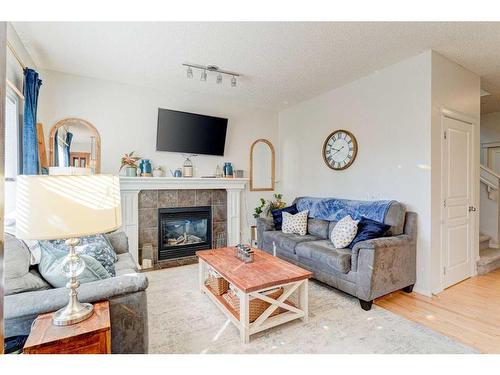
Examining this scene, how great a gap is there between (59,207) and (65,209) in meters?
0.02

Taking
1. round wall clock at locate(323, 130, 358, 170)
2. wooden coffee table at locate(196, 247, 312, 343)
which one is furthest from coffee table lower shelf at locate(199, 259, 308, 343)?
round wall clock at locate(323, 130, 358, 170)

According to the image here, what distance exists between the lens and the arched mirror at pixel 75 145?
3285 millimetres

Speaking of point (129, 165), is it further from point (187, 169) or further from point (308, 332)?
point (308, 332)

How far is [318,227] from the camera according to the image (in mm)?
3574

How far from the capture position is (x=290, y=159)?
4.78m

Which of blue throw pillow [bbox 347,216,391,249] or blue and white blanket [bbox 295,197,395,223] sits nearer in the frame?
blue throw pillow [bbox 347,216,391,249]

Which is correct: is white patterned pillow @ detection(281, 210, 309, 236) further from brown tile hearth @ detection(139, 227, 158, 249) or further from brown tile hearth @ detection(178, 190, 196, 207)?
brown tile hearth @ detection(139, 227, 158, 249)

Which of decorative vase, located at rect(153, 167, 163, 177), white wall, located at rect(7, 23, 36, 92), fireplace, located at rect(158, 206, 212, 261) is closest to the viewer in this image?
white wall, located at rect(7, 23, 36, 92)

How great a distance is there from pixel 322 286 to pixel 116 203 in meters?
2.50

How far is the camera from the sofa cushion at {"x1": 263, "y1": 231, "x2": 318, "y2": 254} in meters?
3.28

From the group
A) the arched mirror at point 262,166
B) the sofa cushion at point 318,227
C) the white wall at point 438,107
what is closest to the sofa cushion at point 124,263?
the sofa cushion at point 318,227

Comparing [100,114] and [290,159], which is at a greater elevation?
[100,114]
